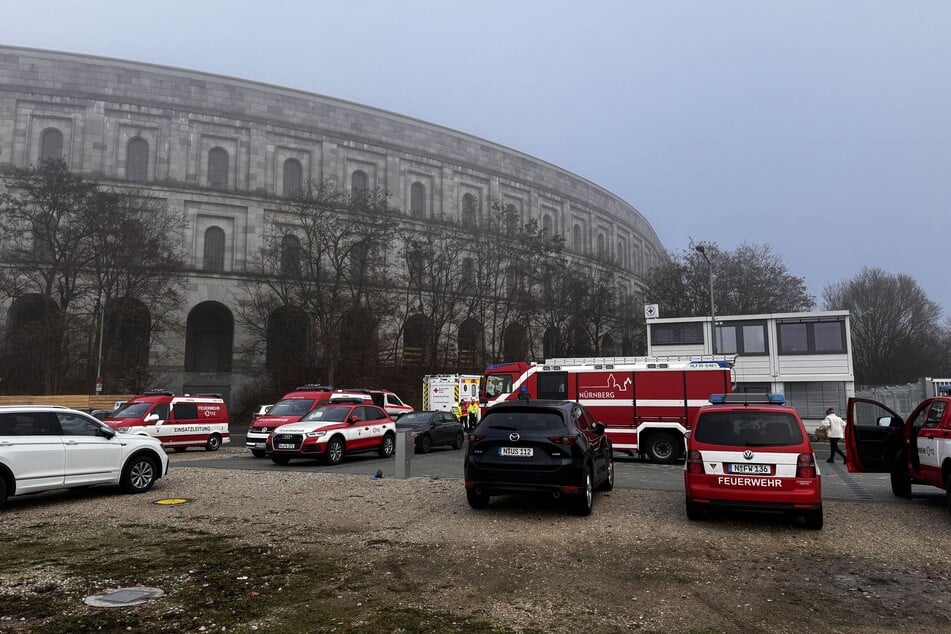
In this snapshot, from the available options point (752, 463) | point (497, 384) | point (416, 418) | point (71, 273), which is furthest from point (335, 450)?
point (71, 273)

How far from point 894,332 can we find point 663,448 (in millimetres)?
49680

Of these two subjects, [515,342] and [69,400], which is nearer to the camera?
[69,400]

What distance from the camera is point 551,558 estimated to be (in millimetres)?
7277

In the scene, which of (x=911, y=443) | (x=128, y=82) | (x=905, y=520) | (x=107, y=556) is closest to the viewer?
(x=107, y=556)

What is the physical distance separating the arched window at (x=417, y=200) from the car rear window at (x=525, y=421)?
5729 centimetres

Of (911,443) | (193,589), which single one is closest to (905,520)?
(911,443)

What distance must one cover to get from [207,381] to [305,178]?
812 inches

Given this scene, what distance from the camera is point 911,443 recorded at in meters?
11.1

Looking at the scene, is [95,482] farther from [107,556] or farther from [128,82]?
[128,82]

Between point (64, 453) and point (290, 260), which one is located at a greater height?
point (290, 260)

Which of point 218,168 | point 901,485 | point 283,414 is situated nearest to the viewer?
point 901,485

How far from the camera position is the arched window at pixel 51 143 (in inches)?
2074

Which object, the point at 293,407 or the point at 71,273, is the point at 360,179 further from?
the point at 293,407

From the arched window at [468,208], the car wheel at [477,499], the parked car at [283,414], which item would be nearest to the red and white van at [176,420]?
the parked car at [283,414]
